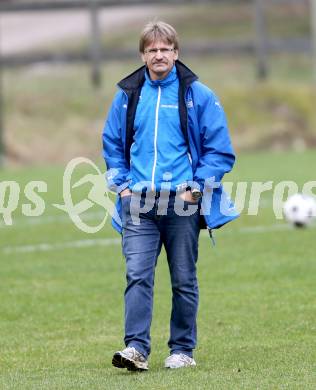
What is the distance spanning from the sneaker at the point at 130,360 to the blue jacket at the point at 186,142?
2.69 ft

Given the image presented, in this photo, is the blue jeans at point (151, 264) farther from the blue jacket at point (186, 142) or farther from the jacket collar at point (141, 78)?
the jacket collar at point (141, 78)

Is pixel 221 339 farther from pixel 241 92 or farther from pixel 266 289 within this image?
pixel 241 92

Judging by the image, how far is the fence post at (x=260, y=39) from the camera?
88.6 ft

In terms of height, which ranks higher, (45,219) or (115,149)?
(115,149)

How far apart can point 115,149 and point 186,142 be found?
0.42 meters

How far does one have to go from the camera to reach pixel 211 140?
6.98 meters

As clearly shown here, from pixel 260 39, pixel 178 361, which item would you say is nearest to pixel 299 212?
pixel 178 361

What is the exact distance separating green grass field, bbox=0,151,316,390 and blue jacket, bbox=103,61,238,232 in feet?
3.15

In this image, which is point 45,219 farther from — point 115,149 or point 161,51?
point 161,51

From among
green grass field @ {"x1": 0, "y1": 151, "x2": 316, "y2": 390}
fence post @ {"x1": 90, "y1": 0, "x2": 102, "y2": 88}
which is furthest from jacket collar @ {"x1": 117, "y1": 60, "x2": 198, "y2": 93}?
fence post @ {"x1": 90, "y1": 0, "x2": 102, "y2": 88}

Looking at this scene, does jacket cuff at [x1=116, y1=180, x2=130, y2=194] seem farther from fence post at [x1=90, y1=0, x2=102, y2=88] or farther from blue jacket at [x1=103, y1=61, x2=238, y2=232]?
fence post at [x1=90, y1=0, x2=102, y2=88]

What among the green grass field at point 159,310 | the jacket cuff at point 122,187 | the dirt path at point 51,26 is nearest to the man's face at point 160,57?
the jacket cuff at point 122,187

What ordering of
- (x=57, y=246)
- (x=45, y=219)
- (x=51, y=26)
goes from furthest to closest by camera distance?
(x=51, y=26) → (x=45, y=219) → (x=57, y=246)

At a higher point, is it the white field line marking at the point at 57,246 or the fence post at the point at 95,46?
the fence post at the point at 95,46
